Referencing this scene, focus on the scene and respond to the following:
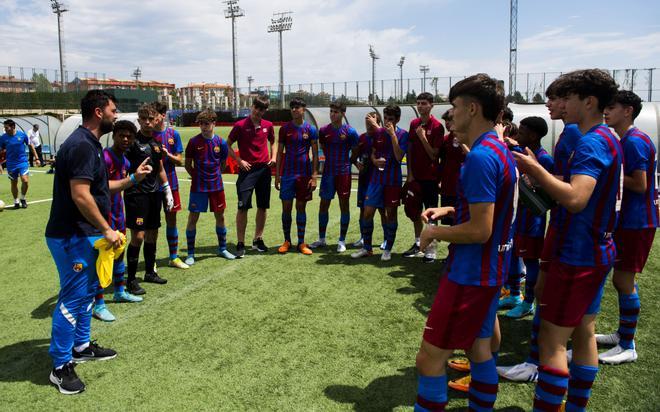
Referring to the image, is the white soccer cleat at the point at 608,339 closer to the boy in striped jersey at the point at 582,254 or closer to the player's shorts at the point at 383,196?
the boy in striped jersey at the point at 582,254

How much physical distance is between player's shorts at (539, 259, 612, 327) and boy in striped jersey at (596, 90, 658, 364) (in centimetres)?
117

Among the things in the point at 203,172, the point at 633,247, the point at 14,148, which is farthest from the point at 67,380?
the point at 14,148

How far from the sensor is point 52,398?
10.4ft

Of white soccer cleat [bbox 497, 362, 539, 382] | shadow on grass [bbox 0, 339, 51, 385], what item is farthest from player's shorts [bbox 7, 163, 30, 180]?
white soccer cleat [bbox 497, 362, 539, 382]

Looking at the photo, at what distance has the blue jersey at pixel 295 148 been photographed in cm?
684

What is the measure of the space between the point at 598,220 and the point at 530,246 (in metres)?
1.84

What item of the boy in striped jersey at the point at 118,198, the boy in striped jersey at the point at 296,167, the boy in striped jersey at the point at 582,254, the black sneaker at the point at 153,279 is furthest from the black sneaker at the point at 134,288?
the boy in striped jersey at the point at 582,254

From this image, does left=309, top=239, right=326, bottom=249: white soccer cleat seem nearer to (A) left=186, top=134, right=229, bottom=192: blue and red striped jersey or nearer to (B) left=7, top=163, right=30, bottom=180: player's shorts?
(A) left=186, top=134, right=229, bottom=192: blue and red striped jersey

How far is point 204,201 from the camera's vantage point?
6387 millimetres

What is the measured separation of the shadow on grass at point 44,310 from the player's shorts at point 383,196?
13.1ft

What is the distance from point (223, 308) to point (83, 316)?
1.44 meters

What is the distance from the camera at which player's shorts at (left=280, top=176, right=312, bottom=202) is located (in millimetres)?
6875

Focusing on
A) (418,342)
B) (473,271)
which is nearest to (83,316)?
(418,342)

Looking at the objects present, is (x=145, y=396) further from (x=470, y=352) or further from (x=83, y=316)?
(x=470, y=352)
